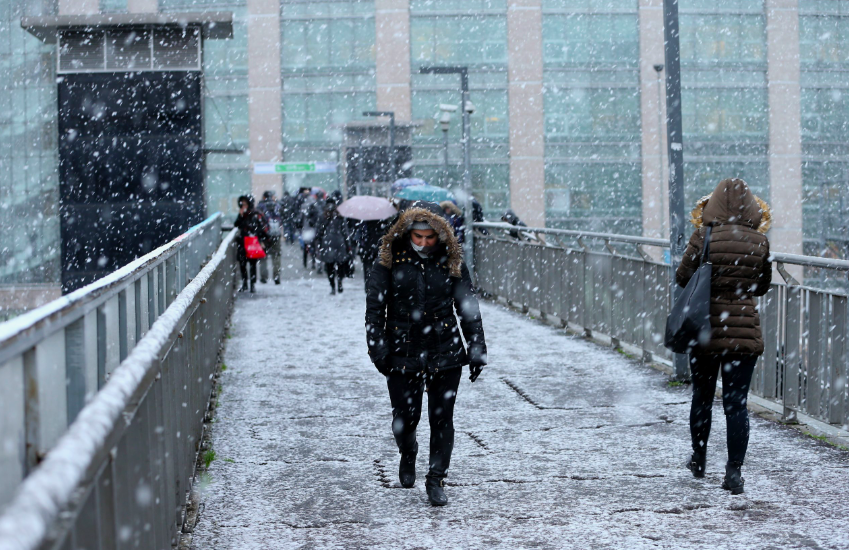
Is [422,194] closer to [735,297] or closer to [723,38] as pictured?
[735,297]

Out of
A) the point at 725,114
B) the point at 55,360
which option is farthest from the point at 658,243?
the point at 725,114

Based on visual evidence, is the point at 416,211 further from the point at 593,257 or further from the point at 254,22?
the point at 254,22

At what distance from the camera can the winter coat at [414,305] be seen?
18.1ft

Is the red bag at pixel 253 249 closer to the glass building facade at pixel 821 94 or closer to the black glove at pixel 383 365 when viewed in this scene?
the black glove at pixel 383 365

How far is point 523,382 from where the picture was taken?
9.52 metres

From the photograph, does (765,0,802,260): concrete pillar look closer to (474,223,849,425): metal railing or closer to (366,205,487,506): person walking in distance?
(474,223,849,425): metal railing

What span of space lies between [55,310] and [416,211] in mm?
2980

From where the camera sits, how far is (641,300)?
35.0 ft

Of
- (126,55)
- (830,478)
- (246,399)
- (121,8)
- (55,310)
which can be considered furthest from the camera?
(121,8)

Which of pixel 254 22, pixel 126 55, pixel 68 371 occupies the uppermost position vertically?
pixel 254 22

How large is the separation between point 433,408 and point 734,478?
5.49ft

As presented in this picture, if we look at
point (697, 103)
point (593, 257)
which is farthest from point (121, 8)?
point (593, 257)

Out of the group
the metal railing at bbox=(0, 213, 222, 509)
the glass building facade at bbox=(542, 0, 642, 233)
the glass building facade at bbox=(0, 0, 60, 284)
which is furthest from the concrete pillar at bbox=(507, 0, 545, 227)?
the metal railing at bbox=(0, 213, 222, 509)

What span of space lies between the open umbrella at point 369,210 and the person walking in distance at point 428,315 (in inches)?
379
